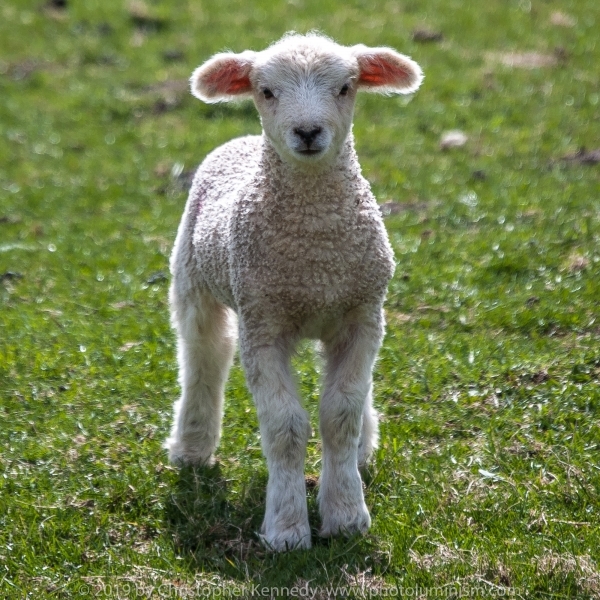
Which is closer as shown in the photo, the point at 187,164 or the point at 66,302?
the point at 66,302

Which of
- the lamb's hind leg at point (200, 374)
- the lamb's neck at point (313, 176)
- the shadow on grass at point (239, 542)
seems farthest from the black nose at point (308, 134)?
the shadow on grass at point (239, 542)

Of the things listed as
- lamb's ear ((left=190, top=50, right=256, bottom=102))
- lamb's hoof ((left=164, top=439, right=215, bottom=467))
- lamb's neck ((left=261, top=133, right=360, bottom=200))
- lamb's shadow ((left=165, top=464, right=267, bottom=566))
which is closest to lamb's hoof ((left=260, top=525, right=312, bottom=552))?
lamb's shadow ((left=165, top=464, right=267, bottom=566))

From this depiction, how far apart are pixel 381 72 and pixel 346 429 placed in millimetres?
1765

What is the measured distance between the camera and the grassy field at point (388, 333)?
504 centimetres

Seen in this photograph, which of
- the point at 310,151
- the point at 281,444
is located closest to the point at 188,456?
the point at 281,444

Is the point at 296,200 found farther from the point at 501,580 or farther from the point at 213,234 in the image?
the point at 501,580

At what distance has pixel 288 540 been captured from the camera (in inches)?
201

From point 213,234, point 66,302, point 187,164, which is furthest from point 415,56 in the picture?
point 213,234

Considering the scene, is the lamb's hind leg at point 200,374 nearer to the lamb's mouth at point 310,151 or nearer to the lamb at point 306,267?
the lamb at point 306,267

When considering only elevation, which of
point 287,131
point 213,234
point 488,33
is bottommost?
point 488,33

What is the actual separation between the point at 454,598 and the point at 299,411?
1149 mm

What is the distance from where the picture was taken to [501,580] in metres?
4.63

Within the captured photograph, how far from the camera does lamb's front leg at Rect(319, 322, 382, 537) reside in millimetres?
5211

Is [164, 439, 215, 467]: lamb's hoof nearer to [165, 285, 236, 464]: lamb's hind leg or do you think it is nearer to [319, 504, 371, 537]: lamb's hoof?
[165, 285, 236, 464]: lamb's hind leg
